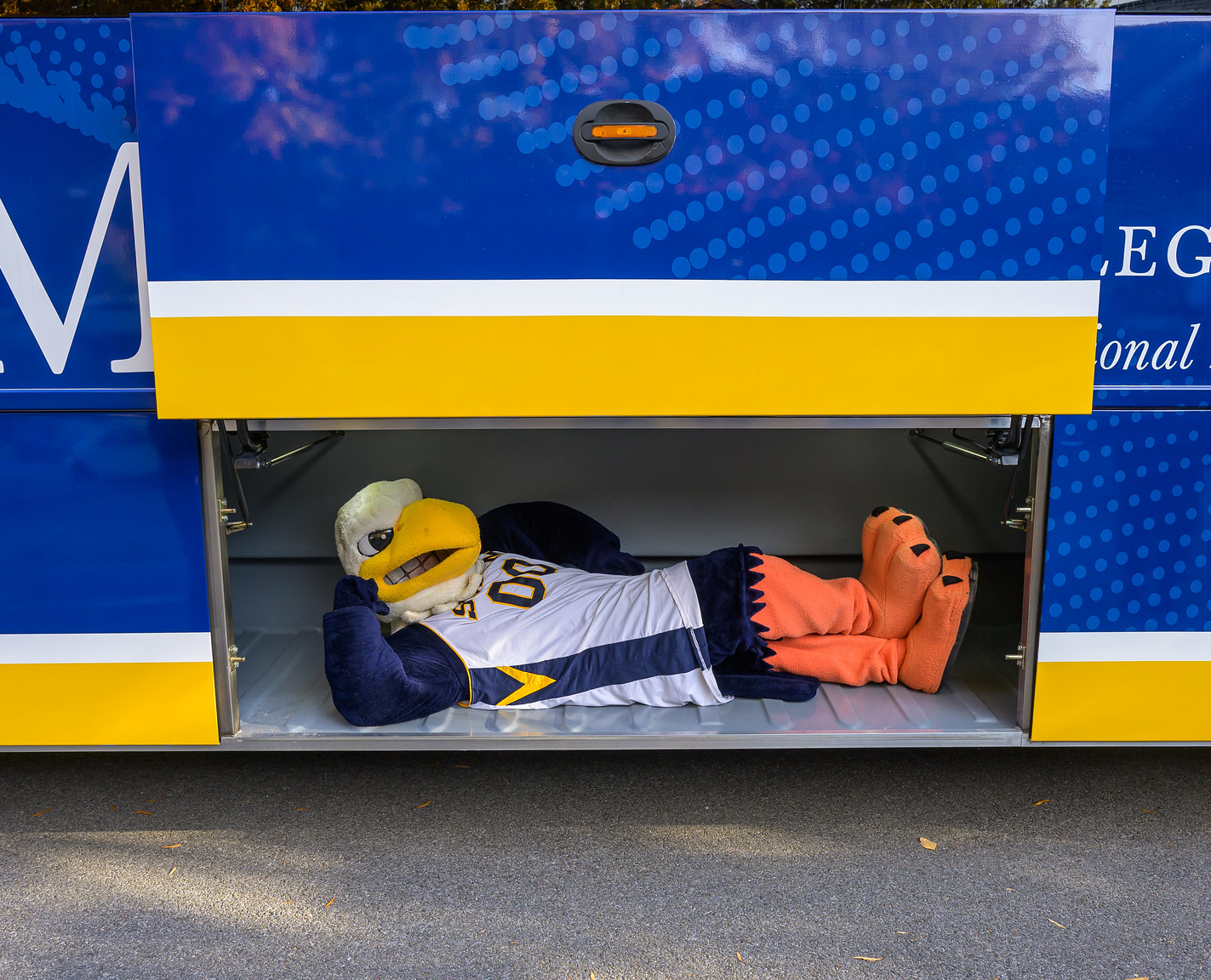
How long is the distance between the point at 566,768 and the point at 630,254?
5.01 feet

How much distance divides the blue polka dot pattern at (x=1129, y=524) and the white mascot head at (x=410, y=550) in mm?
1559

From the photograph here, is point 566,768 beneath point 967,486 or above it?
beneath

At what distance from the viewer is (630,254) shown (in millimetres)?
2012

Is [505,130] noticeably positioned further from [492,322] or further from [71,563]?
[71,563]

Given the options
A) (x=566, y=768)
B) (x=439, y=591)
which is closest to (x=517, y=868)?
(x=566, y=768)

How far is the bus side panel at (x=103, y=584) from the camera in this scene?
217 centimetres

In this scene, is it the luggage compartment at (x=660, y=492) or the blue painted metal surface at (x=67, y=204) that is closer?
the blue painted metal surface at (x=67, y=204)

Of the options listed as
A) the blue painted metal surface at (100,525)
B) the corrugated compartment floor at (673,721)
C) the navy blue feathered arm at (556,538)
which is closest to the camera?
the blue painted metal surface at (100,525)

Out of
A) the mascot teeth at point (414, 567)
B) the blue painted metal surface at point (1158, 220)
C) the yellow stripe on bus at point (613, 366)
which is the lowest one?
the mascot teeth at point (414, 567)

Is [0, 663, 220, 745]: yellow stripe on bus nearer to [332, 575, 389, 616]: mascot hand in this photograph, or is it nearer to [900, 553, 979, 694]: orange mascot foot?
[332, 575, 389, 616]: mascot hand

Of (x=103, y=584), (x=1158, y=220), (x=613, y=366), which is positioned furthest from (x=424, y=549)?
(x=1158, y=220)

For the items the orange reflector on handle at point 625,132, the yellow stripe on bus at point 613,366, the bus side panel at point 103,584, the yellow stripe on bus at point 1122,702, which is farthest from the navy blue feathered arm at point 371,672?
the yellow stripe on bus at point 1122,702

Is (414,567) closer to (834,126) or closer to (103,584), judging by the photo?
(103,584)

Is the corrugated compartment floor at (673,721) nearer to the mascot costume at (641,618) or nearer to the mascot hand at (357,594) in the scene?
the mascot costume at (641,618)
